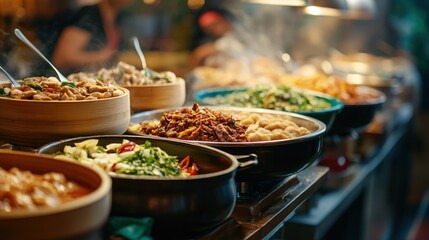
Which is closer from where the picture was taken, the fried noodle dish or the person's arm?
the fried noodle dish

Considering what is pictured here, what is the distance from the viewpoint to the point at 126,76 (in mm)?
2771

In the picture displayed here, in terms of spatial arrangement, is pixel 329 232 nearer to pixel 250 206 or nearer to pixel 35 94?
pixel 250 206

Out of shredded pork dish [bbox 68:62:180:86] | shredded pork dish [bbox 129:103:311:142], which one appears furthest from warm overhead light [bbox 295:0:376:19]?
shredded pork dish [bbox 129:103:311:142]

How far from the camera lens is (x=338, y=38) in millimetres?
10078

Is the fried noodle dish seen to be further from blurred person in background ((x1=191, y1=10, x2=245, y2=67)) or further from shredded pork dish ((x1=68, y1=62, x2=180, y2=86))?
blurred person in background ((x1=191, y1=10, x2=245, y2=67))

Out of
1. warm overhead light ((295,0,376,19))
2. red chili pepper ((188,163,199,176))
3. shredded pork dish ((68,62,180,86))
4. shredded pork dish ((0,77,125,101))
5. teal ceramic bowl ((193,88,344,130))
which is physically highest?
warm overhead light ((295,0,376,19))

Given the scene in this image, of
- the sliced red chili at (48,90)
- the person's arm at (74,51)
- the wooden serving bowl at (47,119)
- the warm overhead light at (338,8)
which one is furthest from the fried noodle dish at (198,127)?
the warm overhead light at (338,8)

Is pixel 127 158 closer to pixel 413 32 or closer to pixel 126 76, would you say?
pixel 126 76

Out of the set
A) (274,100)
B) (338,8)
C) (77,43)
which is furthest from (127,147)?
(338,8)

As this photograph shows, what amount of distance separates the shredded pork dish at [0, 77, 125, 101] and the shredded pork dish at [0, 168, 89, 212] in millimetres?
498

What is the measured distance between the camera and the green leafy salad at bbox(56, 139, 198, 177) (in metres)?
1.70

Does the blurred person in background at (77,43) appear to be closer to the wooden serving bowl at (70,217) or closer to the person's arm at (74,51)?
the person's arm at (74,51)

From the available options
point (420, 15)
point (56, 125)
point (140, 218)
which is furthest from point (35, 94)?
point (420, 15)

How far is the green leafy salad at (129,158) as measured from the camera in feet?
5.57
